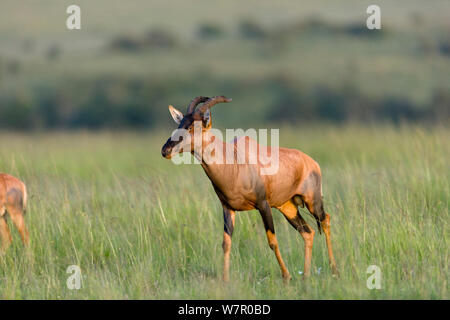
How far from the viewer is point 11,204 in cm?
889

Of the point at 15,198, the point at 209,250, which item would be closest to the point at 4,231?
the point at 15,198

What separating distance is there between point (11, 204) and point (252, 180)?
3823 mm

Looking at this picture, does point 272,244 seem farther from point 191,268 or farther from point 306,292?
point 191,268

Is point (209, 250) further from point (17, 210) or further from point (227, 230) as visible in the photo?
point (17, 210)

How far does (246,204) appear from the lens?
22.4 ft

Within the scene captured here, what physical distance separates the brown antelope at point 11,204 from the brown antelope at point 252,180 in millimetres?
3271

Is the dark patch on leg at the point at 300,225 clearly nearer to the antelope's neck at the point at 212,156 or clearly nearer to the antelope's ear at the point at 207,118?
the antelope's neck at the point at 212,156

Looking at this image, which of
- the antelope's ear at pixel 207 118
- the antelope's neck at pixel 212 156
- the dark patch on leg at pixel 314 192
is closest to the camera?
the antelope's ear at pixel 207 118

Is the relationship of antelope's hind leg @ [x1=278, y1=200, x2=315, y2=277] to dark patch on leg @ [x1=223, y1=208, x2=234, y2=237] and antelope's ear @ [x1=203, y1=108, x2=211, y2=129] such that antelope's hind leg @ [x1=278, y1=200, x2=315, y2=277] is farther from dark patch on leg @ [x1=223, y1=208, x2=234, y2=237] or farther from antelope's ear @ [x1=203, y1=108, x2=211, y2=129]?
antelope's ear @ [x1=203, y1=108, x2=211, y2=129]

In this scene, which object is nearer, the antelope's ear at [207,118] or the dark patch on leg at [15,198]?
the antelope's ear at [207,118]

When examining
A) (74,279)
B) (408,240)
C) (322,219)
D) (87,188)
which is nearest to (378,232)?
(408,240)

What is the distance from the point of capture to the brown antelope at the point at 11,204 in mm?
8805

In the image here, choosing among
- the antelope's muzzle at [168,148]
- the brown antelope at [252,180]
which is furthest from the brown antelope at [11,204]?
the antelope's muzzle at [168,148]

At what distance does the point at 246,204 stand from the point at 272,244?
538 millimetres
